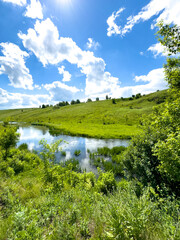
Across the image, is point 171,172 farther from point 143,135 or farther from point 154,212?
point 143,135

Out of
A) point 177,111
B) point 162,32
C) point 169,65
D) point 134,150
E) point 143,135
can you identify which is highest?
point 162,32

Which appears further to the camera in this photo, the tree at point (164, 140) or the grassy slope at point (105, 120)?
the grassy slope at point (105, 120)

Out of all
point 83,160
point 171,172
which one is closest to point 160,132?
point 171,172

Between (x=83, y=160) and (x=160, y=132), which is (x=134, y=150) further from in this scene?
(x=83, y=160)

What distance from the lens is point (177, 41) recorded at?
6.28 meters

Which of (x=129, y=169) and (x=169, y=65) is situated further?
(x=129, y=169)

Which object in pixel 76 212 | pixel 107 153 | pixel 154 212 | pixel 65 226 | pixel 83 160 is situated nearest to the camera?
pixel 65 226

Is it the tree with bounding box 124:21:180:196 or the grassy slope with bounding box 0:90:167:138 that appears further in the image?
the grassy slope with bounding box 0:90:167:138

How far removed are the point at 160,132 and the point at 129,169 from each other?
14.1 ft

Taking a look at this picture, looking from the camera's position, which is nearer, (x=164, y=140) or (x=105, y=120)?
(x=164, y=140)

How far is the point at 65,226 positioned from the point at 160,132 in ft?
24.6

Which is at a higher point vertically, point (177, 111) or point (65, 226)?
point (177, 111)

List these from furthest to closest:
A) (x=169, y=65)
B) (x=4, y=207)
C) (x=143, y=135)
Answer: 1. (x=143, y=135)
2. (x=169, y=65)
3. (x=4, y=207)

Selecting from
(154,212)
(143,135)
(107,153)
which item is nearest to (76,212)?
(154,212)
